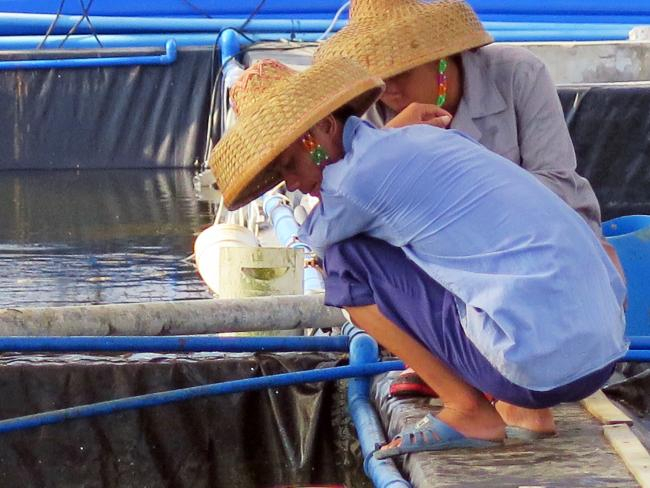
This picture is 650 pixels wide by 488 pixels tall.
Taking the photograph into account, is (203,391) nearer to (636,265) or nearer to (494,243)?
(494,243)

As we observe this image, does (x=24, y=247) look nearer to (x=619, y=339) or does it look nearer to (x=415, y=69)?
(x=415, y=69)

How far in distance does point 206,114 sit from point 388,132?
815cm

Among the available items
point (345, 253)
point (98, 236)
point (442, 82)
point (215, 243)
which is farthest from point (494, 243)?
point (98, 236)

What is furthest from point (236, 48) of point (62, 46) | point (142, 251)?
point (142, 251)

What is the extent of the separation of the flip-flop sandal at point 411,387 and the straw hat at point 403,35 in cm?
69

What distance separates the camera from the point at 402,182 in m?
2.13

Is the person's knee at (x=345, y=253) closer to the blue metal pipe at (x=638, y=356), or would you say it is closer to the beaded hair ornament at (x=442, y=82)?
the beaded hair ornament at (x=442, y=82)

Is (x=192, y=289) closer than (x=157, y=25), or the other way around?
(x=192, y=289)

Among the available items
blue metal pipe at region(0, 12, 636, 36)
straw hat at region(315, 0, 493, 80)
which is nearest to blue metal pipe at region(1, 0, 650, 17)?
blue metal pipe at region(0, 12, 636, 36)

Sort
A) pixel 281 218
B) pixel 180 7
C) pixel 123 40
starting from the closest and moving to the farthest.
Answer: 1. pixel 281 218
2. pixel 123 40
3. pixel 180 7

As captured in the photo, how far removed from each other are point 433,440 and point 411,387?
1.15 feet

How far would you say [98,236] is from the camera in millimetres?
7148

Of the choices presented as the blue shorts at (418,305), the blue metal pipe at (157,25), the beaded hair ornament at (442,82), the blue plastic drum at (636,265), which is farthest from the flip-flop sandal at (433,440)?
the blue metal pipe at (157,25)

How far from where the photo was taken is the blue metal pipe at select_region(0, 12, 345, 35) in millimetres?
11273
